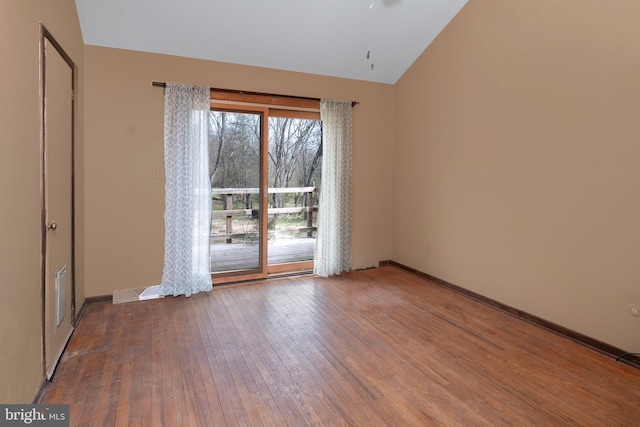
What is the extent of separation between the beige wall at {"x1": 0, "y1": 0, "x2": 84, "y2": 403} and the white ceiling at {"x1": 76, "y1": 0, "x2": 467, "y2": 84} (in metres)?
1.24

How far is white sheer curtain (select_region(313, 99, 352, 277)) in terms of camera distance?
4664 mm

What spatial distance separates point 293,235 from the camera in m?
4.89

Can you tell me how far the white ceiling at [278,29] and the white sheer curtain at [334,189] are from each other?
23.2 inches

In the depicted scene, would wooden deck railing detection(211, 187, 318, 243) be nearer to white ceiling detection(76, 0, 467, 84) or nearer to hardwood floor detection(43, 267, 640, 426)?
hardwood floor detection(43, 267, 640, 426)

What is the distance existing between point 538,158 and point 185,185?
→ 11.7 ft

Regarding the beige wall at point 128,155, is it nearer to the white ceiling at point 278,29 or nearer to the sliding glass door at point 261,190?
Result: the white ceiling at point 278,29

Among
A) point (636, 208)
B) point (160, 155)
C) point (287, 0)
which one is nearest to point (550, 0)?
point (636, 208)

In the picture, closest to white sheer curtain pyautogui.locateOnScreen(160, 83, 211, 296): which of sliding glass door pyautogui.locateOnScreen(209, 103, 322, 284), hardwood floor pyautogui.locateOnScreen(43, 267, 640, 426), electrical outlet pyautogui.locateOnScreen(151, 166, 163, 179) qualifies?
electrical outlet pyautogui.locateOnScreen(151, 166, 163, 179)

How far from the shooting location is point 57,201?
260 centimetres

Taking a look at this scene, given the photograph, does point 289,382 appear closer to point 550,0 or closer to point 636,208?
point 636,208

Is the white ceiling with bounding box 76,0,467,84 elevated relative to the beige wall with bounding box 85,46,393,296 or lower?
elevated

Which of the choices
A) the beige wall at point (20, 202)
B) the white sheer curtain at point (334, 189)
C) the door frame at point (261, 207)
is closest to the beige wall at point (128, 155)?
the door frame at point (261, 207)

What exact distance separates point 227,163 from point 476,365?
Result: 131 inches

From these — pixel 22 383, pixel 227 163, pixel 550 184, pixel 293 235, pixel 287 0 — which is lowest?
pixel 22 383
